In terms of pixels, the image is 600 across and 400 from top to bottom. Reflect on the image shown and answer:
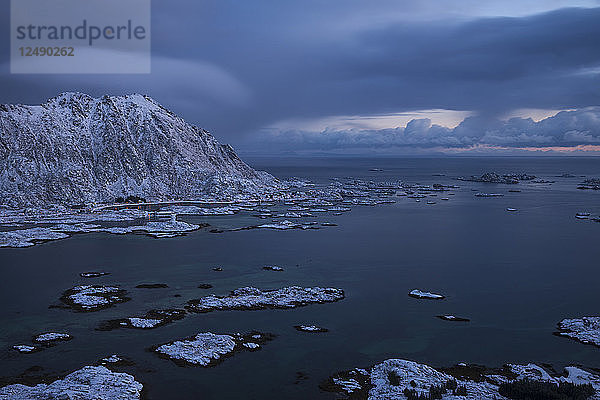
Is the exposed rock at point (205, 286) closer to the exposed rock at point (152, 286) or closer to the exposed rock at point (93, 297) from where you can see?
the exposed rock at point (152, 286)

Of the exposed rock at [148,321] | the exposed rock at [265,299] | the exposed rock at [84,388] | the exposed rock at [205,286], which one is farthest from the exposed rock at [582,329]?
the exposed rock at [205,286]

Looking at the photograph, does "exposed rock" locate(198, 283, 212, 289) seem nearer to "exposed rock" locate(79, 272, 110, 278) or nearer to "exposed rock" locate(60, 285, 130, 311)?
"exposed rock" locate(60, 285, 130, 311)

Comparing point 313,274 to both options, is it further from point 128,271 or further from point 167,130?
point 167,130

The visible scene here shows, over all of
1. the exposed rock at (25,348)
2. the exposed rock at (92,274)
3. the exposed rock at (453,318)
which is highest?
the exposed rock at (453,318)

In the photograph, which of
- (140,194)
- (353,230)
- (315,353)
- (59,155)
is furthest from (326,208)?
(315,353)

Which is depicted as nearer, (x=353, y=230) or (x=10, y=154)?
(x=353, y=230)

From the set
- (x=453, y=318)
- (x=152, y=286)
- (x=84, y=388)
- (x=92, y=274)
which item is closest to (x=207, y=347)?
(x=84, y=388)
